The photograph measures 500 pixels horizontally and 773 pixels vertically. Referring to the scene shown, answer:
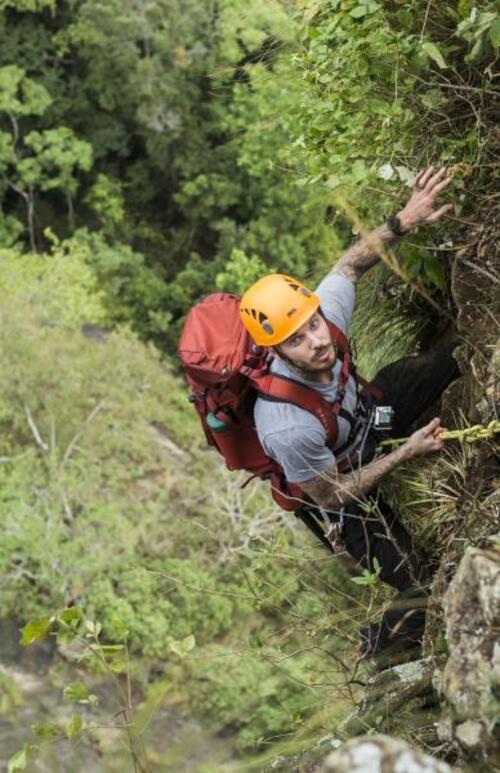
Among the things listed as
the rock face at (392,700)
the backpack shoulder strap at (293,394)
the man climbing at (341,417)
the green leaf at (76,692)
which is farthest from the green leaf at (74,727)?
the backpack shoulder strap at (293,394)

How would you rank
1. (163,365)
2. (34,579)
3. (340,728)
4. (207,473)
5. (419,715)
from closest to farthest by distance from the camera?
1. (419,715)
2. (340,728)
3. (34,579)
4. (207,473)
5. (163,365)

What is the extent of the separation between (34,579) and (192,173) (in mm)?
17580

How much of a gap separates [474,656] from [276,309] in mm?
1634

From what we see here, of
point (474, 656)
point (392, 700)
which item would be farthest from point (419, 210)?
point (474, 656)

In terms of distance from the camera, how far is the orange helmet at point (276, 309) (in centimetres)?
374

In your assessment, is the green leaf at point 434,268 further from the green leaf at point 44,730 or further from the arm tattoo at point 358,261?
the green leaf at point 44,730

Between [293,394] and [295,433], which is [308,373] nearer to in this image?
[293,394]

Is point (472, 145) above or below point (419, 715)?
above

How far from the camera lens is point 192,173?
3347 cm

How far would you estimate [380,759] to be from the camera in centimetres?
203

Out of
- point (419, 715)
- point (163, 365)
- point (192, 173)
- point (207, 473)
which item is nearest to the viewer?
point (419, 715)

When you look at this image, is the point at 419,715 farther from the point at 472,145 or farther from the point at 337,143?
the point at 337,143

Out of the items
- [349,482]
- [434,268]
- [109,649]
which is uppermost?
[109,649]

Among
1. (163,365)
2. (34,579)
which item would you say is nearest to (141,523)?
(34,579)
